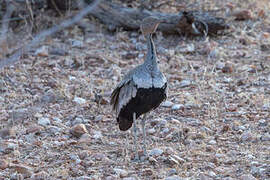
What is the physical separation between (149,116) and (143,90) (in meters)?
1.24

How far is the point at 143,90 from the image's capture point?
4.80 meters

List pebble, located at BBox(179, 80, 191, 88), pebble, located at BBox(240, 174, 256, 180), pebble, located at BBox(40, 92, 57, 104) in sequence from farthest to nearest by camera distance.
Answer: pebble, located at BBox(179, 80, 191, 88), pebble, located at BBox(40, 92, 57, 104), pebble, located at BBox(240, 174, 256, 180)

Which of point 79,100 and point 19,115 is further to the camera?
point 79,100

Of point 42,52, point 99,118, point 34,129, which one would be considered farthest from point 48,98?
point 42,52

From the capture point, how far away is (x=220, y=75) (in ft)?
23.6

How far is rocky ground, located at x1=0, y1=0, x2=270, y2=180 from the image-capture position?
15.1 feet

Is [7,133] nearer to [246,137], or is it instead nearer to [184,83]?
[246,137]

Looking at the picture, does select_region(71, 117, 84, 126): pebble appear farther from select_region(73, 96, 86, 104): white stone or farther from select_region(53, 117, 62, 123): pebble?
select_region(73, 96, 86, 104): white stone

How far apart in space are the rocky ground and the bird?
35 centimetres

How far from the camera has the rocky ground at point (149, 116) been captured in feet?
15.1

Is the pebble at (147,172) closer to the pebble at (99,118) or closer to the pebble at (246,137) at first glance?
the pebble at (246,137)

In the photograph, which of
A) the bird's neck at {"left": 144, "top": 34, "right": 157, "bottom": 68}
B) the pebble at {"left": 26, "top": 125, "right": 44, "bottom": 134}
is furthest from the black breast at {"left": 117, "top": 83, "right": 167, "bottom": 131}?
the pebble at {"left": 26, "top": 125, "right": 44, "bottom": 134}

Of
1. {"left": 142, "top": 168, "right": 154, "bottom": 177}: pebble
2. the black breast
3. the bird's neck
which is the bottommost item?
{"left": 142, "top": 168, "right": 154, "bottom": 177}: pebble

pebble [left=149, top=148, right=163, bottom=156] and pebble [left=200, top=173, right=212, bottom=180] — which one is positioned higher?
pebble [left=200, top=173, right=212, bottom=180]
